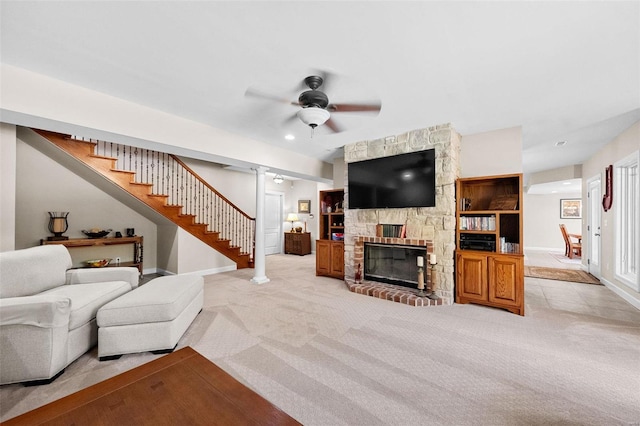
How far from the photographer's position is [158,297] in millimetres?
2459

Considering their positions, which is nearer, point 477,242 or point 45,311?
point 45,311

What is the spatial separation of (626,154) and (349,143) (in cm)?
415

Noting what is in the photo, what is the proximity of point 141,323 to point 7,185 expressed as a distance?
2728 mm

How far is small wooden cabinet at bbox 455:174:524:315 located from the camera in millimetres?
3402

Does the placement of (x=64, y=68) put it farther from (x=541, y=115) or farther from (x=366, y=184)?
(x=541, y=115)

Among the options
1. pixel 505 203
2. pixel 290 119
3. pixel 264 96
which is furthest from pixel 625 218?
pixel 264 96

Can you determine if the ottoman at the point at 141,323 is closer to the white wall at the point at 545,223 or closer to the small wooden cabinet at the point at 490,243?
the small wooden cabinet at the point at 490,243

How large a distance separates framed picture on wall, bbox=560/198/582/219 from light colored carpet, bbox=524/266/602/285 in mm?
4349

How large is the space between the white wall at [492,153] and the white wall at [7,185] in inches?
243

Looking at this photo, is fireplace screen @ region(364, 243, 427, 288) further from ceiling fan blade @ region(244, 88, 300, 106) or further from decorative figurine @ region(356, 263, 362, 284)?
ceiling fan blade @ region(244, 88, 300, 106)

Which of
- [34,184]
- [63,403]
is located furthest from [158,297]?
[34,184]

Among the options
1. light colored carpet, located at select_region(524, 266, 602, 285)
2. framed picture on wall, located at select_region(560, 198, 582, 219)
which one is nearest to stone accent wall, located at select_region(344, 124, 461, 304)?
light colored carpet, located at select_region(524, 266, 602, 285)

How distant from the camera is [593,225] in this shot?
5.61 meters

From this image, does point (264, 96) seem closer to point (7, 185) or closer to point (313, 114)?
point (313, 114)
